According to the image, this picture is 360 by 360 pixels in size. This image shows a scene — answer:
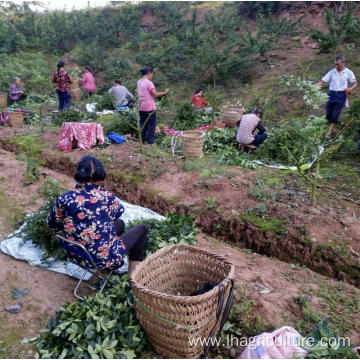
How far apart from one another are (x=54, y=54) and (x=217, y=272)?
67.0 feet

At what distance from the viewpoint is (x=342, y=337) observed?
9.77ft

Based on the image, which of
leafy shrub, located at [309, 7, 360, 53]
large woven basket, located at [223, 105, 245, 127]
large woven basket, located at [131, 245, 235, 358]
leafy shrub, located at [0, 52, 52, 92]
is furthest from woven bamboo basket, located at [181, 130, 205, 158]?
leafy shrub, located at [0, 52, 52, 92]

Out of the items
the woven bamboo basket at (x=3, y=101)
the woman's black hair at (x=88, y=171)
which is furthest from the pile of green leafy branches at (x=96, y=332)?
the woven bamboo basket at (x=3, y=101)

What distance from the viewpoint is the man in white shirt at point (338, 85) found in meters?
6.89

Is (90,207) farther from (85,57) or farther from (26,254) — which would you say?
(85,57)

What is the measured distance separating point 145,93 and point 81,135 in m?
1.56

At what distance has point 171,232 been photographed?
419 cm

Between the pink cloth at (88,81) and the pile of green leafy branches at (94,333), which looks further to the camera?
the pink cloth at (88,81)

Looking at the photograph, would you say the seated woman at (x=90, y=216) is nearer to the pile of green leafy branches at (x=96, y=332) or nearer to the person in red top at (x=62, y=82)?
the pile of green leafy branches at (x=96, y=332)

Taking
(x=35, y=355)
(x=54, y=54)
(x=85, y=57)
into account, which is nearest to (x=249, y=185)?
(x=35, y=355)

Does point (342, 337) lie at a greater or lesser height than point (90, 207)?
lesser

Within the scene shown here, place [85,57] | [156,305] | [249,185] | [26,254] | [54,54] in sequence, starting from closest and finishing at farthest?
[156,305]
[26,254]
[249,185]
[85,57]
[54,54]

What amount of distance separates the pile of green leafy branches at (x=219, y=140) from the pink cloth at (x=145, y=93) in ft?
4.52

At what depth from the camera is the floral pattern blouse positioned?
10.0 ft
